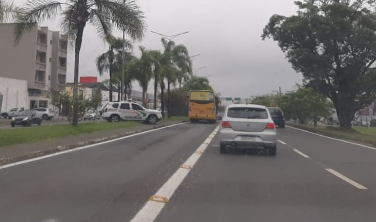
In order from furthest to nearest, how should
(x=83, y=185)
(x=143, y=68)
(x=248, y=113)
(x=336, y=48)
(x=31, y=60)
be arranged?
(x=31, y=60) → (x=143, y=68) → (x=336, y=48) → (x=248, y=113) → (x=83, y=185)

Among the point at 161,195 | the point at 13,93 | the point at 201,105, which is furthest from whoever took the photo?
the point at 13,93

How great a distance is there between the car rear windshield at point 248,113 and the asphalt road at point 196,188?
52.5 inches

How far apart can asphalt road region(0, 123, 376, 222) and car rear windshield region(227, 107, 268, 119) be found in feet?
4.38

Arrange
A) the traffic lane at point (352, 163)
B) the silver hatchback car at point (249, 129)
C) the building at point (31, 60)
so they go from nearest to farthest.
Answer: the traffic lane at point (352, 163)
the silver hatchback car at point (249, 129)
the building at point (31, 60)

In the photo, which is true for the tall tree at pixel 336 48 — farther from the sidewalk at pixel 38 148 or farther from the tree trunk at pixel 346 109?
the sidewalk at pixel 38 148

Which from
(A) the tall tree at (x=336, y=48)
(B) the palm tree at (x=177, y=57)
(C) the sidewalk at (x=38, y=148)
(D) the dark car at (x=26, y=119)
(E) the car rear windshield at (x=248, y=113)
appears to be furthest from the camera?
(B) the palm tree at (x=177, y=57)

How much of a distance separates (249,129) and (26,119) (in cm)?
2531

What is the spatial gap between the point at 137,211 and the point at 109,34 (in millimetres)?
18087

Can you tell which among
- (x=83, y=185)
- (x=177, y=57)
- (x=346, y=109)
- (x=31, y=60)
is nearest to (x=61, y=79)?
(x=31, y=60)

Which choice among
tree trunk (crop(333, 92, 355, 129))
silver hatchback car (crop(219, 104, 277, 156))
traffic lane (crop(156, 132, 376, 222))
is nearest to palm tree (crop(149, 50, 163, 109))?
tree trunk (crop(333, 92, 355, 129))

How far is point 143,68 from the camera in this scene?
4466 cm

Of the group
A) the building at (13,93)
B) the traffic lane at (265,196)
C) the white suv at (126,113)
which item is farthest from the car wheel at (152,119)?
the traffic lane at (265,196)

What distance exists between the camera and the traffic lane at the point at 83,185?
23.7 feet

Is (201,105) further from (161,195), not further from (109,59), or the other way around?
(161,195)
